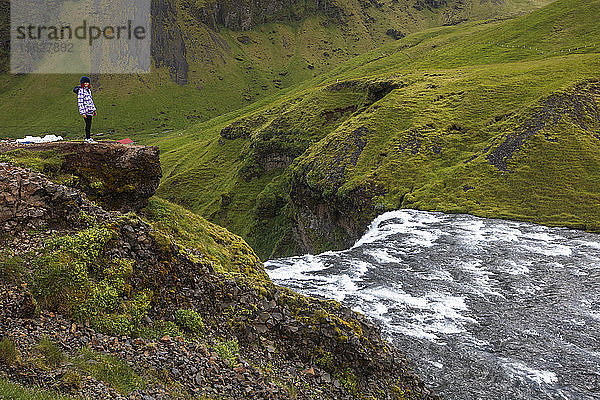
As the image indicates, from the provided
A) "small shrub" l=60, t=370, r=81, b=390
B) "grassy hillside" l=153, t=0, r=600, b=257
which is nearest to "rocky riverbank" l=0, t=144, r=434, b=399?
"small shrub" l=60, t=370, r=81, b=390

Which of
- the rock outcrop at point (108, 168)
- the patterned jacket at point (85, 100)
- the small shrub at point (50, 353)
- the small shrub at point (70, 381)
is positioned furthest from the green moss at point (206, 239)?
the small shrub at point (70, 381)

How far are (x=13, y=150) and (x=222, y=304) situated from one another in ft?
38.4

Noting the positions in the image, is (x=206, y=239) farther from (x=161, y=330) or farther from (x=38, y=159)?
(x=38, y=159)

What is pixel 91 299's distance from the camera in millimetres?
12648

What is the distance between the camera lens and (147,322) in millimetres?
13617

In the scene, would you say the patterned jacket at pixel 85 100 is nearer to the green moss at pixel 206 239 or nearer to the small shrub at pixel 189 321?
the green moss at pixel 206 239

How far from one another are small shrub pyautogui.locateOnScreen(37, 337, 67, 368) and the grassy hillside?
5042 centimetres

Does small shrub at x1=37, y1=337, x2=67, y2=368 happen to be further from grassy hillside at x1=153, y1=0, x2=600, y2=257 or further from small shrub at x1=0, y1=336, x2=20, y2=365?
grassy hillside at x1=153, y1=0, x2=600, y2=257

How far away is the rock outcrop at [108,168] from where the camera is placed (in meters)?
17.7

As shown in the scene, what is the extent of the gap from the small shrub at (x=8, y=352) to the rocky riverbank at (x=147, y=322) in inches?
1.1

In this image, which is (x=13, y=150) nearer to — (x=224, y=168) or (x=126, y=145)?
(x=126, y=145)

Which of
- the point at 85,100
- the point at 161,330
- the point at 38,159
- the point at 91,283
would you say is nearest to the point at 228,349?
the point at 161,330

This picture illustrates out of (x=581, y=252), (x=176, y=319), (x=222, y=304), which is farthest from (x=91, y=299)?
(x=581, y=252)

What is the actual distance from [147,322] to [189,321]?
1.54 meters
